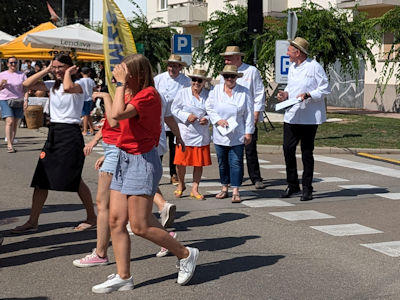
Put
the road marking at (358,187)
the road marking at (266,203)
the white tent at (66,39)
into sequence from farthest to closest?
the white tent at (66,39) < the road marking at (358,187) < the road marking at (266,203)

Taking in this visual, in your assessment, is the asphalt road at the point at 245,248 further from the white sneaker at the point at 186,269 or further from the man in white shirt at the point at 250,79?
the man in white shirt at the point at 250,79

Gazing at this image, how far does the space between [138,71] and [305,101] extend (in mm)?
4578

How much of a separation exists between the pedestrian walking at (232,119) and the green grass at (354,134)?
22.7 ft

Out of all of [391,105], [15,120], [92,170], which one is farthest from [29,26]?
[92,170]

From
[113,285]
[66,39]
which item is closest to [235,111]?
[113,285]

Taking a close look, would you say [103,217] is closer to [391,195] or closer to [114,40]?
[114,40]

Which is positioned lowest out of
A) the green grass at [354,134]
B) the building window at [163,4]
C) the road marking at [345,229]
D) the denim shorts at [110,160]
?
the green grass at [354,134]

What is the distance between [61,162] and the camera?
7625 mm

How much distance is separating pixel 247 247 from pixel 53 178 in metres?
2.02

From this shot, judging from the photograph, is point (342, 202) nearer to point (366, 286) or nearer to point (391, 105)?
point (366, 286)

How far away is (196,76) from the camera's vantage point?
995cm

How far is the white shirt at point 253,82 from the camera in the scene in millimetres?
10523

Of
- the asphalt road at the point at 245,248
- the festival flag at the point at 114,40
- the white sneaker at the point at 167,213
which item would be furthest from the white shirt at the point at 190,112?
the festival flag at the point at 114,40

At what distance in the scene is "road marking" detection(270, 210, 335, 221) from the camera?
8734 mm
